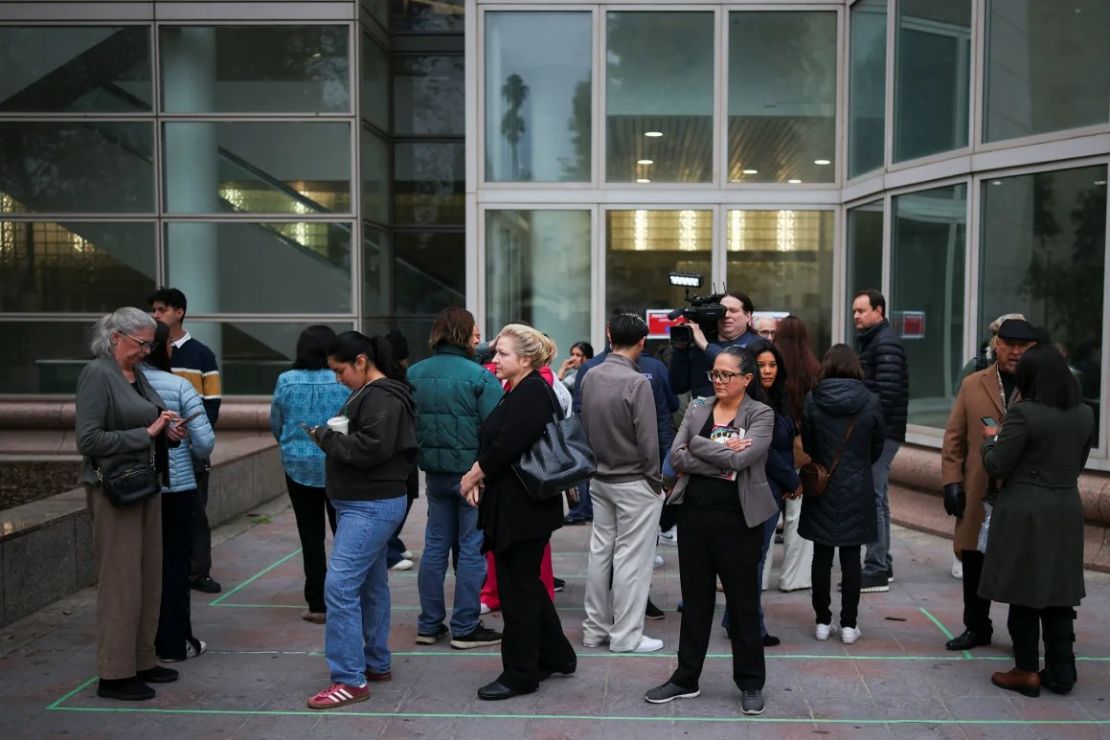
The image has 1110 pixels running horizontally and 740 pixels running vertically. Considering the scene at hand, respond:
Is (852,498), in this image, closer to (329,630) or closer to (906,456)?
(329,630)

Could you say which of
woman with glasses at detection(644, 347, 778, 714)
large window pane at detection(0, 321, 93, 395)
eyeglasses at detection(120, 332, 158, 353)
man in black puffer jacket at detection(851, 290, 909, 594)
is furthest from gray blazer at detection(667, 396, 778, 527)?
large window pane at detection(0, 321, 93, 395)

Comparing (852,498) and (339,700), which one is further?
(852,498)

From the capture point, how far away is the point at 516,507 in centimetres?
541

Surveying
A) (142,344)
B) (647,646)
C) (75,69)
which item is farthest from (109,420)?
(75,69)

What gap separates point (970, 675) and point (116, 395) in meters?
4.62

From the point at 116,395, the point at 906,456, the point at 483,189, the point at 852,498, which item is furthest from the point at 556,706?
the point at 483,189

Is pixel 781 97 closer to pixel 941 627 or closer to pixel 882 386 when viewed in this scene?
pixel 882 386

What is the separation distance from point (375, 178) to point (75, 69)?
3950mm

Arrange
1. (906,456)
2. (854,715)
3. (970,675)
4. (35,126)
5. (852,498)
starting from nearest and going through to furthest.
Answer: (854,715)
(970,675)
(852,498)
(906,456)
(35,126)

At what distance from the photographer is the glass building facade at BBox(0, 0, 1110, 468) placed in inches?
410

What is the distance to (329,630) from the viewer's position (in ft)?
17.8

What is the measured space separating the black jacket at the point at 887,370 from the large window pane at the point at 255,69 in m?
8.57

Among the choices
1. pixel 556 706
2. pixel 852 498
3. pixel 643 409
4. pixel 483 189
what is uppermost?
pixel 483 189

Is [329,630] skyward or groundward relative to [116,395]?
groundward
